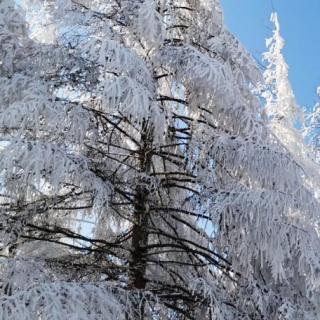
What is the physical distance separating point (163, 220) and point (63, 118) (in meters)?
1.55

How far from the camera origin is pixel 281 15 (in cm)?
778

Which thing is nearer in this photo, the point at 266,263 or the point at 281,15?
the point at 266,263

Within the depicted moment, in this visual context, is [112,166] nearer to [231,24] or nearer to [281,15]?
[231,24]

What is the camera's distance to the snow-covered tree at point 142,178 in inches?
159

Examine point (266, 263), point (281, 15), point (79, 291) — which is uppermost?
point (281, 15)

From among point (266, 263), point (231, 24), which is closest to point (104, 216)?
point (266, 263)

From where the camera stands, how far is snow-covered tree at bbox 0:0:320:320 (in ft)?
13.3

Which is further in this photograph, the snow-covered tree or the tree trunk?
the tree trunk

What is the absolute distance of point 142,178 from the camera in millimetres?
4578

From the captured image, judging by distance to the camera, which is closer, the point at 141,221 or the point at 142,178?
the point at 142,178

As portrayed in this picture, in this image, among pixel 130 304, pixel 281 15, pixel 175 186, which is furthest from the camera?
pixel 281 15

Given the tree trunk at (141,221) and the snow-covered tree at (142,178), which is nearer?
the snow-covered tree at (142,178)

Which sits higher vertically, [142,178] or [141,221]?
[142,178]

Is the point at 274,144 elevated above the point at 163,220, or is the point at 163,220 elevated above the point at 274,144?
the point at 274,144
